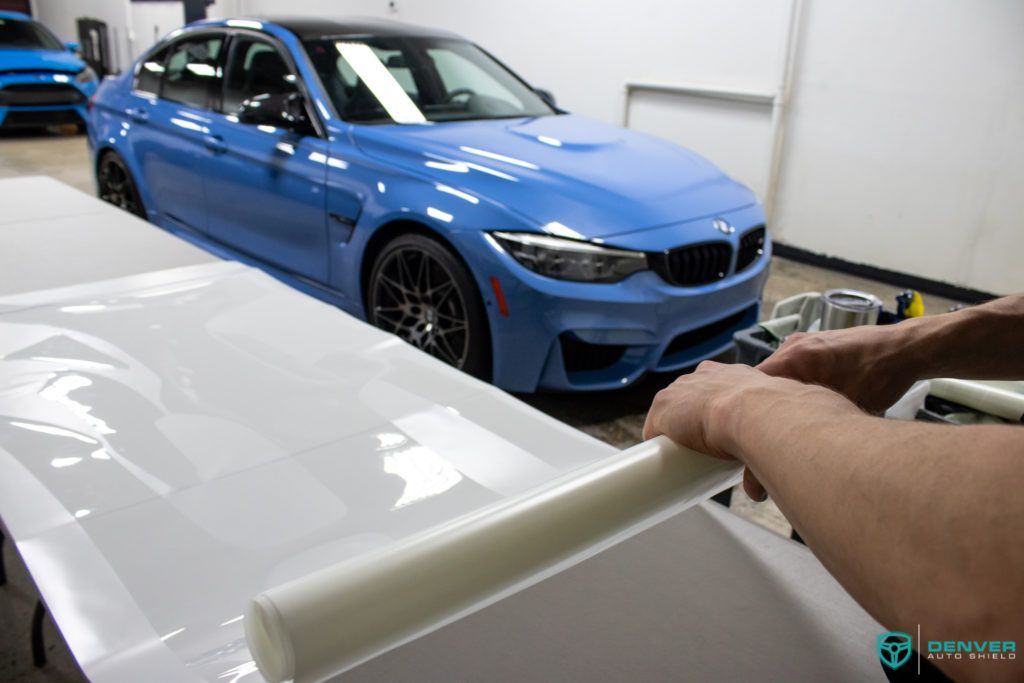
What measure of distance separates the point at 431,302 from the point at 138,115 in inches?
87.1

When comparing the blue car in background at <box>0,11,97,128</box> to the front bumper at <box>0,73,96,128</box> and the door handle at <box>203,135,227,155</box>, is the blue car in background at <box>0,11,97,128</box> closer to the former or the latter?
the front bumper at <box>0,73,96,128</box>

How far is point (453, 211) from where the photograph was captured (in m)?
2.71

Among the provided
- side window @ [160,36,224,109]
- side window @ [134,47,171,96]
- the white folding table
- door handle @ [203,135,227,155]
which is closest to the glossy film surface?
the white folding table

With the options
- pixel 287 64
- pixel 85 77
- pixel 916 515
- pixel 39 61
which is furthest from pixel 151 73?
pixel 85 77

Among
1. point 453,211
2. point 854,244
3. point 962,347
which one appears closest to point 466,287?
point 453,211

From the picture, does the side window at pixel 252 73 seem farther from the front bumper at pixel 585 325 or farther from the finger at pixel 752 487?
the finger at pixel 752 487

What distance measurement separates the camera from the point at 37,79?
26.1ft

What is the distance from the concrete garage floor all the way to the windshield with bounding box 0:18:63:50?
263 centimetres

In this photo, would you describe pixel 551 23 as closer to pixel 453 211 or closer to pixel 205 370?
pixel 453 211

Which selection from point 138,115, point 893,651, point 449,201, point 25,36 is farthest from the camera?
point 25,36

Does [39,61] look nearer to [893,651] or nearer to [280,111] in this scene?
[280,111]

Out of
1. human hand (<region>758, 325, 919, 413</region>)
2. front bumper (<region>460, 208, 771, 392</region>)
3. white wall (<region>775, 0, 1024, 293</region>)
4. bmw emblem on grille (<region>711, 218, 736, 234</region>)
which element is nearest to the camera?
human hand (<region>758, 325, 919, 413</region>)

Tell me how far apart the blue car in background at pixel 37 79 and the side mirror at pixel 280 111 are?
5956 mm

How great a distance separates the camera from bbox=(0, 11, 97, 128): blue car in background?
7.84 metres
